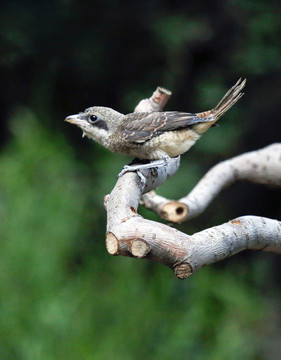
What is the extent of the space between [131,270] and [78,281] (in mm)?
394

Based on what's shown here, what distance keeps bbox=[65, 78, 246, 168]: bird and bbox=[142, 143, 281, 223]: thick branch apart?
37cm

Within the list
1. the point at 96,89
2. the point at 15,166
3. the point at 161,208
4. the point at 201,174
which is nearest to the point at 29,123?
the point at 15,166

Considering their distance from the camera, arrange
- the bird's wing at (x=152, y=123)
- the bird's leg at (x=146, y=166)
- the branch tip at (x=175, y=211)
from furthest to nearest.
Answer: the branch tip at (x=175, y=211), the bird's wing at (x=152, y=123), the bird's leg at (x=146, y=166)

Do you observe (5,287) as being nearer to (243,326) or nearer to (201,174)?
(243,326)

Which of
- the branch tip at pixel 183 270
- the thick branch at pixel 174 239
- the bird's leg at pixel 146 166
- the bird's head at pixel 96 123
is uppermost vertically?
the bird's head at pixel 96 123

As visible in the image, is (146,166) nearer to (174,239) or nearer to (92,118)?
(92,118)

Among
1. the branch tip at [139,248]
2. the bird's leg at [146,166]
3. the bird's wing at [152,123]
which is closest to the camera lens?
the branch tip at [139,248]

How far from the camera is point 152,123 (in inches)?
131

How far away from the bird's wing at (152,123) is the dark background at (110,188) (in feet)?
5.14

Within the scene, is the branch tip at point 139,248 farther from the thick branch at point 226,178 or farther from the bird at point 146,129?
the thick branch at point 226,178

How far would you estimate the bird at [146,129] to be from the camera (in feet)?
10.8

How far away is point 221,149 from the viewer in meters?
5.97

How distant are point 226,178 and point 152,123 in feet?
2.47

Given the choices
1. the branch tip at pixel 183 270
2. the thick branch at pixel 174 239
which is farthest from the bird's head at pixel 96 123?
the branch tip at pixel 183 270
